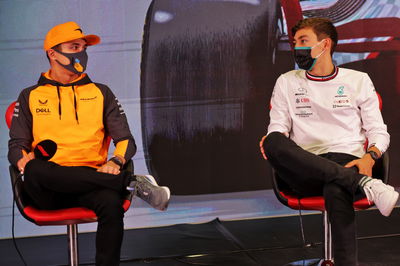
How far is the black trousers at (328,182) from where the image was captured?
8.04 ft

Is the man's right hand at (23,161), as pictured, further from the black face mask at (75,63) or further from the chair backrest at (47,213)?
the black face mask at (75,63)

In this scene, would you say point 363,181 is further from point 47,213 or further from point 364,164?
point 47,213

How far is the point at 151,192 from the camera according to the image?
2.56m

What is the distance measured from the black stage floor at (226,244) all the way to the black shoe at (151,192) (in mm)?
814

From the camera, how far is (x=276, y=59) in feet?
13.7

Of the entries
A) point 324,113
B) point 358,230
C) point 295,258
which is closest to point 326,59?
point 324,113

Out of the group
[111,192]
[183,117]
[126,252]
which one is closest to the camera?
[111,192]

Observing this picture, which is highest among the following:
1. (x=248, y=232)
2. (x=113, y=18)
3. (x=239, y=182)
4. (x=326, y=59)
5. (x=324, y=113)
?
(x=113, y=18)

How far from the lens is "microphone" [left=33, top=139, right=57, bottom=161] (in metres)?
2.65

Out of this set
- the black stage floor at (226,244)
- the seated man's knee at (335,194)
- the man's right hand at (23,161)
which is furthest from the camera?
the black stage floor at (226,244)

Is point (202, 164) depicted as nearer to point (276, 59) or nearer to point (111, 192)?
point (276, 59)

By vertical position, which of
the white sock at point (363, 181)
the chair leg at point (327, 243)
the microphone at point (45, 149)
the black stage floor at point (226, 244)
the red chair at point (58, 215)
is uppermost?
the microphone at point (45, 149)

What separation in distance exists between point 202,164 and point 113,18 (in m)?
1.25

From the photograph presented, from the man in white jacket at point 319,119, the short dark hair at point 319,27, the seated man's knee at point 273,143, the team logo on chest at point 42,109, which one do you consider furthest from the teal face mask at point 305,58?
the team logo on chest at point 42,109
